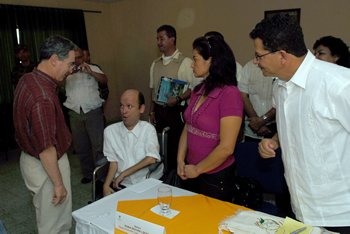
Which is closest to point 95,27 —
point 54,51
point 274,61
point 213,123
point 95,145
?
point 95,145

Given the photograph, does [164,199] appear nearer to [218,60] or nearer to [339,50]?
[218,60]

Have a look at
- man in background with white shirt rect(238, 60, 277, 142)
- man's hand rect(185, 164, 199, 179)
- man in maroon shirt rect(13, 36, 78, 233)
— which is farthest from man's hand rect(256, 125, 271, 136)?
man in maroon shirt rect(13, 36, 78, 233)

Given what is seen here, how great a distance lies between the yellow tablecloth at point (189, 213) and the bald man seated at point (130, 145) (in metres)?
0.78

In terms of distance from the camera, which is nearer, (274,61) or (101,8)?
(274,61)

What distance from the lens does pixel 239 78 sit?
3037mm

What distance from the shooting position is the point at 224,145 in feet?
5.53

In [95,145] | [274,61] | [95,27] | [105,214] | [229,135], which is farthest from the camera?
[95,27]

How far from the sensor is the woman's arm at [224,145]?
5.50ft

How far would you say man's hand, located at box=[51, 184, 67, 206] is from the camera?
182 centimetres

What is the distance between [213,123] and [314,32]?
9.10 ft

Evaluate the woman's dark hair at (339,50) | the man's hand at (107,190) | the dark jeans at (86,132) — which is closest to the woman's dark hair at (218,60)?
the man's hand at (107,190)

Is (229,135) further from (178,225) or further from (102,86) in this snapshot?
(102,86)

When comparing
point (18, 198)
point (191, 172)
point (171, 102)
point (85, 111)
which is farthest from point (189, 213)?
point (18, 198)

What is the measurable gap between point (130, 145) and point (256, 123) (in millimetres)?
1311
